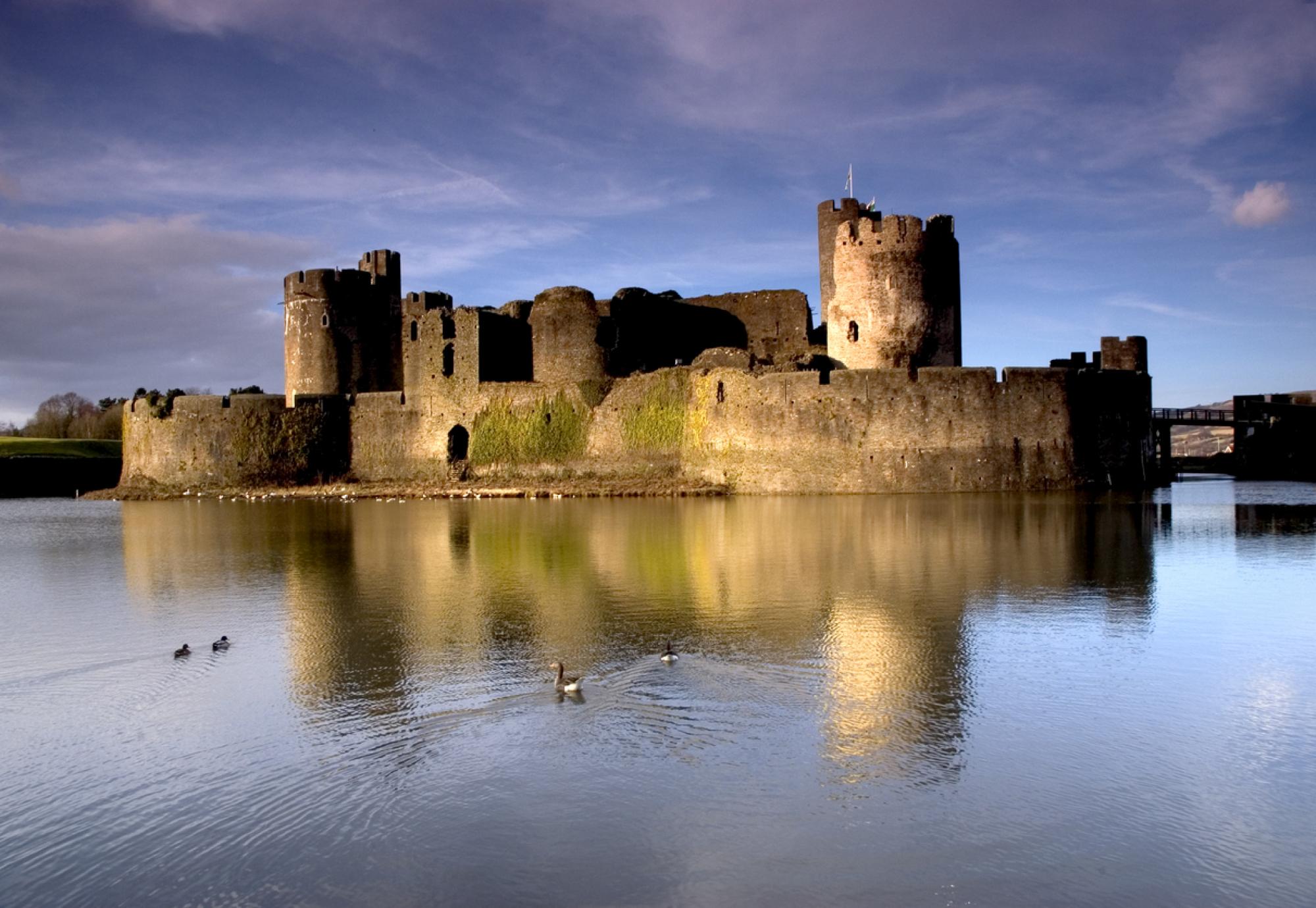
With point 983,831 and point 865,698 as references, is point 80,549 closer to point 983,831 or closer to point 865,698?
point 865,698

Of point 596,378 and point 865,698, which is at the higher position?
point 596,378

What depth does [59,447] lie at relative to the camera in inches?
2023

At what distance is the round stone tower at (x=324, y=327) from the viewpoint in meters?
37.9

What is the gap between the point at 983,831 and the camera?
5.31 metres

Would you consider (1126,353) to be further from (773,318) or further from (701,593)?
(701,593)

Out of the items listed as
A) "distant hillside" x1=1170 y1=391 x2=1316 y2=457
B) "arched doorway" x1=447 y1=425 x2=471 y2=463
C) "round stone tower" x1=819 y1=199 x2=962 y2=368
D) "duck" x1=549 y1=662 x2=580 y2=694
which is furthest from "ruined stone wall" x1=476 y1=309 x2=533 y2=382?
"distant hillside" x1=1170 y1=391 x2=1316 y2=457

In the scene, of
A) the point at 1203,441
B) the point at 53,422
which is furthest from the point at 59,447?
the point at 1203,441

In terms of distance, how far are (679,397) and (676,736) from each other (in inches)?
983

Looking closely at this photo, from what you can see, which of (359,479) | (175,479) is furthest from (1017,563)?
(175,479)

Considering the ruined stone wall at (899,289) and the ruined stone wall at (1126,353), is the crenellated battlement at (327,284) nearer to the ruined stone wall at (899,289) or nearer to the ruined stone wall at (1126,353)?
the ruined stone wall at (899,289)

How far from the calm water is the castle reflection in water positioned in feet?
0.20

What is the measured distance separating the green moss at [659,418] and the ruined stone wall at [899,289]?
16.0 ft

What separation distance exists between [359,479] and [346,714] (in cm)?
2998

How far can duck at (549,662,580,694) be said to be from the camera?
7754 millimetres
